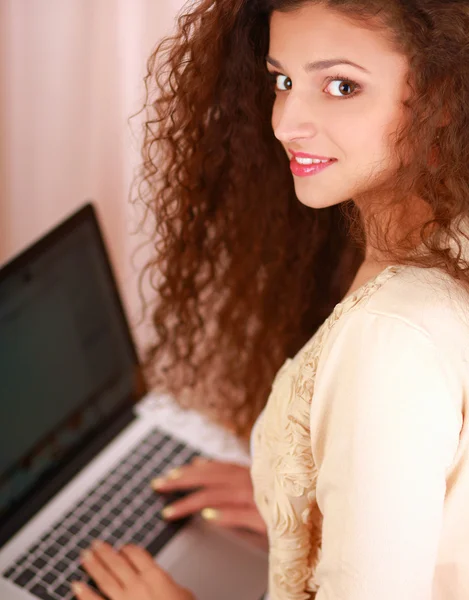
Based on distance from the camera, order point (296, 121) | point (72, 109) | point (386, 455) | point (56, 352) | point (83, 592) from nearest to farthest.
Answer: point (386, 455)
point (296, 121)
point (83, 592)
point (56, 352)
point (72, 109)

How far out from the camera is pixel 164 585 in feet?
3.43

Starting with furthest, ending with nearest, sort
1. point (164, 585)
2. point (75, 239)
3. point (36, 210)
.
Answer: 1. point (36, 210)
2. point (75, 239)
3. point (164, 585)

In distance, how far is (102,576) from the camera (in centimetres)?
109

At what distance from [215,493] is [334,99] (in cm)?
67

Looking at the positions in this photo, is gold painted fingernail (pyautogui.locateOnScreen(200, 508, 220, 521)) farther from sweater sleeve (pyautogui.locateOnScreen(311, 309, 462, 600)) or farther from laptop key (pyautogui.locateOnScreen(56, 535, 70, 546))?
sweater sleeve (pyautogui.locateOnScreen(311, 309, 462, 600))

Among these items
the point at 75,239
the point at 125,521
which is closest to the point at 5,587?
the point at 125,521

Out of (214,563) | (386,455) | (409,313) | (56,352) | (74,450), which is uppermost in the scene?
(409,313)

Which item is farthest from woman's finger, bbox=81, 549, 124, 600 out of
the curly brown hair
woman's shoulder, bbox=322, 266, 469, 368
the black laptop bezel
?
woman's shoulder, bbox=322, 266, 469, 368

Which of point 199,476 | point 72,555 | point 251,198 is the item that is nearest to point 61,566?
point 72,555

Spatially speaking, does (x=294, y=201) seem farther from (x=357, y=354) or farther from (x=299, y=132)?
(x=357, y=354)

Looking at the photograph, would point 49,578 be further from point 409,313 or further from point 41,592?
point 409,313

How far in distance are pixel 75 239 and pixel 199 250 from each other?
0.61 ft

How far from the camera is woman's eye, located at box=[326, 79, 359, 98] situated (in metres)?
0.76

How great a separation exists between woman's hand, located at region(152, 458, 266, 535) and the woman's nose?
621mm
